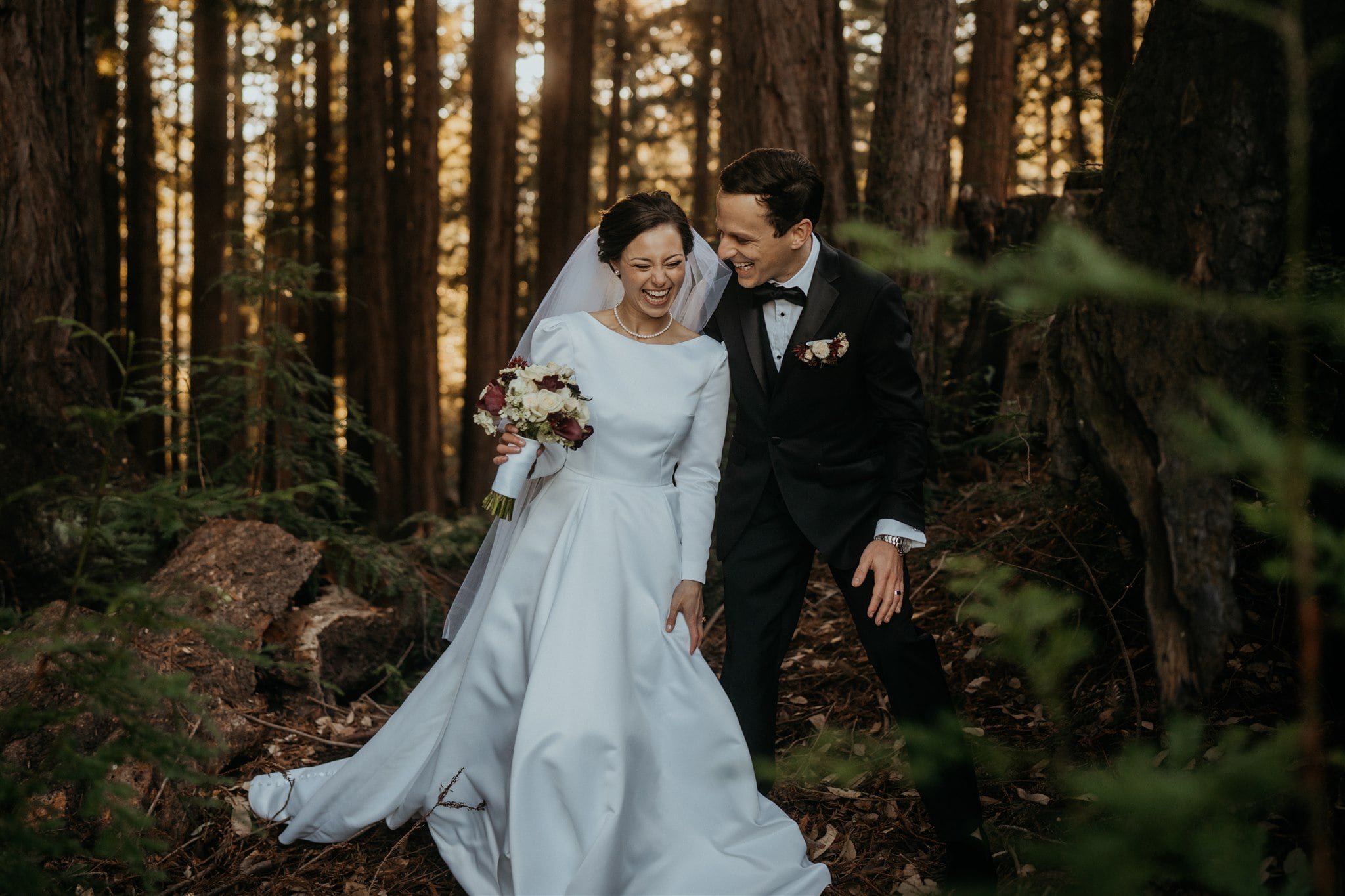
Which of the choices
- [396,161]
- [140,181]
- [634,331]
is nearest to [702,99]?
[396,161]

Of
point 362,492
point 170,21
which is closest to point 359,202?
point 362,492

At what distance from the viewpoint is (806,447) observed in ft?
11.8

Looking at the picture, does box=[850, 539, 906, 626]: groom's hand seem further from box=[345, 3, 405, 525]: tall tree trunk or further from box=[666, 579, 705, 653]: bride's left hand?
box=[345, 3, 405, 525]: tall tree trunk

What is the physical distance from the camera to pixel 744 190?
3.46m

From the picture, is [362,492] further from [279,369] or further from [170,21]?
[170,21]

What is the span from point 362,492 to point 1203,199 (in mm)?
10369

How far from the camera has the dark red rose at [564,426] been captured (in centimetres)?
334

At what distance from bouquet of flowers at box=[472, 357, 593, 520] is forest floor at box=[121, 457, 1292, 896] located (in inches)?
53.7

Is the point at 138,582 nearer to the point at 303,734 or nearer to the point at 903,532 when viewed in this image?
the point at 303,734

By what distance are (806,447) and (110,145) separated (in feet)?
41.7

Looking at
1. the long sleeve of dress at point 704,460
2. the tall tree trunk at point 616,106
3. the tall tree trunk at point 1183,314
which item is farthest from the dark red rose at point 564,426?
the tall tree trunk at point 616,106

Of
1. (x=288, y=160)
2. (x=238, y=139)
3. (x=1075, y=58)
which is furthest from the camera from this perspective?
(x=238, y=139)

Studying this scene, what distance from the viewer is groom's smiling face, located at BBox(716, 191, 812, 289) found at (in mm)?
3484

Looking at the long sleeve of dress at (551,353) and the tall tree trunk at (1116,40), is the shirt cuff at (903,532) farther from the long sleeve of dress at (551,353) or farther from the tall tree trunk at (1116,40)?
the tall tree trunk at (1116,40)
